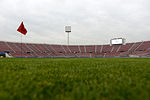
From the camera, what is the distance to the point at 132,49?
40.4 m

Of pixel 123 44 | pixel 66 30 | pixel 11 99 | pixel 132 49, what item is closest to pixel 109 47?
pixel 123 44

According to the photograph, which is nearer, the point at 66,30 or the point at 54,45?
the point at 54,45

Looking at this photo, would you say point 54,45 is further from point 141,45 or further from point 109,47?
point 141,45

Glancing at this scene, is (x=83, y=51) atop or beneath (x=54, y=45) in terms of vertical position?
beneath

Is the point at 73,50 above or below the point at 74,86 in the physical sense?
below

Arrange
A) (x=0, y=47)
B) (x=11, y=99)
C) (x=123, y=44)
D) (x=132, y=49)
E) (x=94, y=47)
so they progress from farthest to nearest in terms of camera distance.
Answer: (x=94, y=47) → (x=123, y=44) → (x=132, y=49) → (x=0, y=47) → (x=11, y=99)

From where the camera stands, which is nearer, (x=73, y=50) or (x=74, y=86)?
(x=74, y=86)

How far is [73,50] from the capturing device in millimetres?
46469

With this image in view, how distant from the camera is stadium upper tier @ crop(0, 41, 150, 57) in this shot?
3534cm

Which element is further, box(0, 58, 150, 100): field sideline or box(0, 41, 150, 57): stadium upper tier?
box(0, 41, 150, 57): stadium upper tier

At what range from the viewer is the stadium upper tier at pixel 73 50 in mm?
35344

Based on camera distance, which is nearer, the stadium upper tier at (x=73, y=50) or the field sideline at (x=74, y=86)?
the field sideline at (x=74, y=86)

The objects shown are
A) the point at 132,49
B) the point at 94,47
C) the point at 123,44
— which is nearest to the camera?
the point at 132,49

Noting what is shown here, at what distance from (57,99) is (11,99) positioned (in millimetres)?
397
